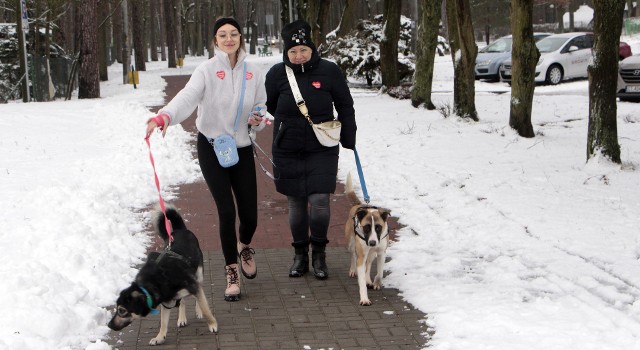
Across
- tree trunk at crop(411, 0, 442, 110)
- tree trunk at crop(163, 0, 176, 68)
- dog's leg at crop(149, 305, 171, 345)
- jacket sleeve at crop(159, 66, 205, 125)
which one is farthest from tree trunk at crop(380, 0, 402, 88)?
tree trunk at crop(163, 0, 176, 68)

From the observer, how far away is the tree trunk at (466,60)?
1542cm

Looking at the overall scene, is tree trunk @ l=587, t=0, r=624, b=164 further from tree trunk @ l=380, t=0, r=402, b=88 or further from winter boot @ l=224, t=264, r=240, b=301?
tree trunk @ l=380, t=0, r=402, b=88

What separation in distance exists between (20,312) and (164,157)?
774 centimetres

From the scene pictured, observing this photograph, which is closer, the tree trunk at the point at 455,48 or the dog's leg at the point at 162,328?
the dog's leg at the point at 162,328

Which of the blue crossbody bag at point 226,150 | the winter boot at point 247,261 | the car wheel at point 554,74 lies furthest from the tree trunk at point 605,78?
the car wheel at point 554,74

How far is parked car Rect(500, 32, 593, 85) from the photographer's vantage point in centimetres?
2527

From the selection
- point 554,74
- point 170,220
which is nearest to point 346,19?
point 554,74

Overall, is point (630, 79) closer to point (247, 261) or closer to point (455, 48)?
point (455, 48)

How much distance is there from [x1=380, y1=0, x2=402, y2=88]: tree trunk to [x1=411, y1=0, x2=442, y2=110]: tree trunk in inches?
114

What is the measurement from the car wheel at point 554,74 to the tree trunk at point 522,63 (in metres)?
12.6

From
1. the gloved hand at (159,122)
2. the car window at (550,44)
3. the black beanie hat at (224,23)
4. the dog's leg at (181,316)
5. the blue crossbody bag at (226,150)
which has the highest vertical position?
the car window at (550,44)

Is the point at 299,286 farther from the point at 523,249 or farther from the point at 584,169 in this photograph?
the point at 584,169

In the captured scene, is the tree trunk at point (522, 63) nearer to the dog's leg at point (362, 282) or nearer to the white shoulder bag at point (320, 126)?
the white shoulder bag at point (320, 126)

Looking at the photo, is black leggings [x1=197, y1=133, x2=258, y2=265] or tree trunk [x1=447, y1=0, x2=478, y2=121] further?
tree trunk [x1=447, y1=0, x2=478, y2=121]
